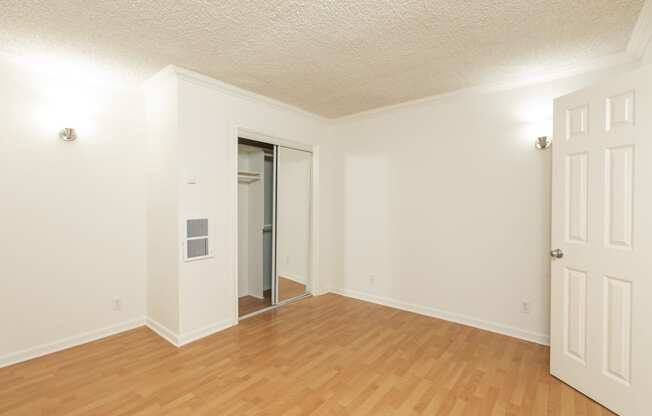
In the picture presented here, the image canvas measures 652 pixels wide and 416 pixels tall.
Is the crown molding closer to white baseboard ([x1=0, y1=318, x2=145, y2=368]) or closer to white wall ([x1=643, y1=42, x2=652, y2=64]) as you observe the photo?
white wall ([x1=643, y1=42, x2=652, y2=64])

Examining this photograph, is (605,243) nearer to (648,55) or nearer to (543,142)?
(543,142)

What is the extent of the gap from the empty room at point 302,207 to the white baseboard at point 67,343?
0.06 ft

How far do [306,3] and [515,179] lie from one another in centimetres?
248

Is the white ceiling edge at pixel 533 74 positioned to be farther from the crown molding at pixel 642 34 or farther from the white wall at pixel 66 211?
the white wall at pixel 66 211

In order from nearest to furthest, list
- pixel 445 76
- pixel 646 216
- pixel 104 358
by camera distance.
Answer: pixel 646 216, pixel 104 358, pixel 445 76

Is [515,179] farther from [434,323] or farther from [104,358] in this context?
[104,358]

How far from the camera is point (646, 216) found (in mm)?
1842

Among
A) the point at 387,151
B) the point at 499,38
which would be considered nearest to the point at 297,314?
the point at 387,151

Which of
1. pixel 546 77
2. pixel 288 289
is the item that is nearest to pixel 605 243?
pixel 546 77

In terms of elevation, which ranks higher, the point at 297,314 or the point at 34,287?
the point at 34,287

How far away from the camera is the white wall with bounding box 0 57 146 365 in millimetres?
2568

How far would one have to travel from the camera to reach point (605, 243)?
2043 millimetres

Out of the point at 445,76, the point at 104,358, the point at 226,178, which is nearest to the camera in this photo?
the point at 104,358

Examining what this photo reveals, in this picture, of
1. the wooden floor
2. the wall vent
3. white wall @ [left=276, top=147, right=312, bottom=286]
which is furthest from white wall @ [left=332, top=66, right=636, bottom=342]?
the wall vent
